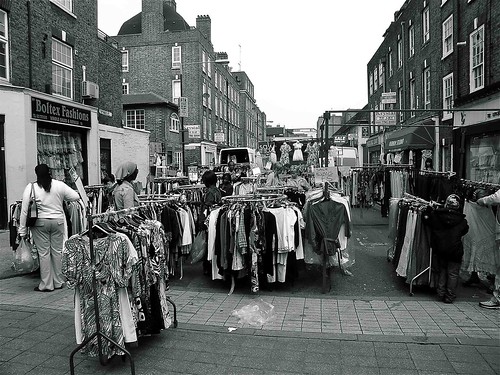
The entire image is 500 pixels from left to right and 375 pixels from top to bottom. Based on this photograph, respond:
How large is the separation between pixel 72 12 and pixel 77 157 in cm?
534

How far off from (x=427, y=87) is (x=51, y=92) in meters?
18.7

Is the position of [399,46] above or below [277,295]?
above

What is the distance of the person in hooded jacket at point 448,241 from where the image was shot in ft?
19.1

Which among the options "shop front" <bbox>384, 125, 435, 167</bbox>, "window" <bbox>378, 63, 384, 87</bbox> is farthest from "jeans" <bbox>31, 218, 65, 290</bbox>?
"window" <bbox>378, 63, 384, 87</bbox>

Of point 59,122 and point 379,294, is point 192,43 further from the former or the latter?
point 379,294

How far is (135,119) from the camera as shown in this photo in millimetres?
32875

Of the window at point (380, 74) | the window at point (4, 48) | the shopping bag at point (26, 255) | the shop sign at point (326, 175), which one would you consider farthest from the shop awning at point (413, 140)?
the shopping bag at point (26, 255)

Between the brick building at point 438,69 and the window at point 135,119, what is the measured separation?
58.8 ft

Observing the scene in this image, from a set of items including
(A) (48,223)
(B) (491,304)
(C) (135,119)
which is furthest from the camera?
(C) (135,119)

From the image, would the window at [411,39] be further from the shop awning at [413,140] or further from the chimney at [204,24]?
the chimney at [204,24]

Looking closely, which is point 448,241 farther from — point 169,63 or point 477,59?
point 169,63

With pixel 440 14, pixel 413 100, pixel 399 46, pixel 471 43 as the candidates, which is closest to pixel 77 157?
pixel 471 43

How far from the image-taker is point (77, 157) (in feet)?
52.5

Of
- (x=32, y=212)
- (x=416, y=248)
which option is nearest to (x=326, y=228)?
(x=416, y=248)
